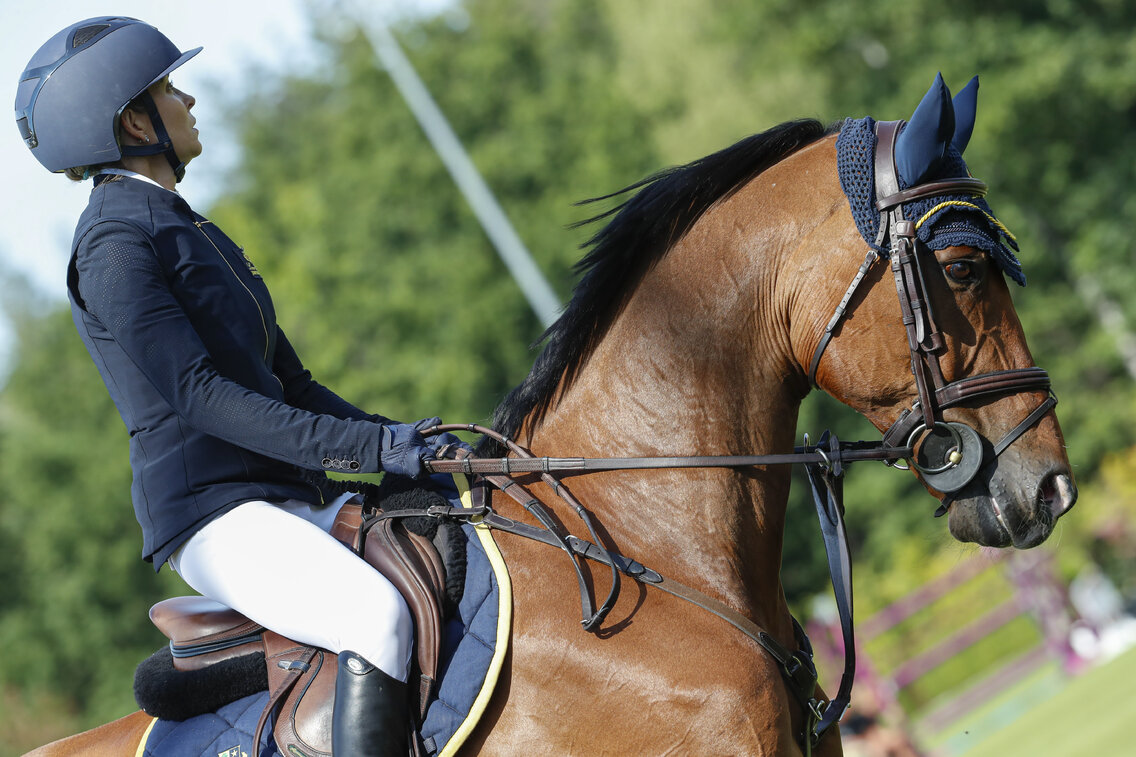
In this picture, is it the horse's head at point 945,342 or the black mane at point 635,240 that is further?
the black mane at point 635,240

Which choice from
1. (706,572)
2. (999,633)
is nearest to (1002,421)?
(706,572)

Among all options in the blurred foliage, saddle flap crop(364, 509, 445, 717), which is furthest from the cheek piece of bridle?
the blurred foliage

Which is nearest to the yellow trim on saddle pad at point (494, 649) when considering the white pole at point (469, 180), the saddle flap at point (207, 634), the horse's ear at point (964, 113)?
the saddle flap at point (207, 634)

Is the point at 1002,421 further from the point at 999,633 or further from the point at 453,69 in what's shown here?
the point at 453,69

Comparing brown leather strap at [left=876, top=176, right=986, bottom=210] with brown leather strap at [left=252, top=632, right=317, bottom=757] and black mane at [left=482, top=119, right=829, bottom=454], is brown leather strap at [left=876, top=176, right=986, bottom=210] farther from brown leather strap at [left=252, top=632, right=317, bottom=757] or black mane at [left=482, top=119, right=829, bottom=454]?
brown leather strap at [left=252, top=632, right=317, bottom=757]

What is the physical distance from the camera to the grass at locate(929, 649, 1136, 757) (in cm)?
1027

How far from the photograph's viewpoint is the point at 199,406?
3.19 meters

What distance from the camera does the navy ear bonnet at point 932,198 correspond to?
3.18 m

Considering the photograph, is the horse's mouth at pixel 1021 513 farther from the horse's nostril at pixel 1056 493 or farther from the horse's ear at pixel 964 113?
the horse's ear at pixel 964 113

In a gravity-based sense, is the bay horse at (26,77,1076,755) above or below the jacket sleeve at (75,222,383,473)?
below

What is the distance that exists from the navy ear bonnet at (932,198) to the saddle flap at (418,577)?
170 centimetres

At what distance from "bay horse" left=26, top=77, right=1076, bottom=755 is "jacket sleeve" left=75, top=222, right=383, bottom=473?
25.2 inches

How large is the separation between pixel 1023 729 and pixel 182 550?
12.4m

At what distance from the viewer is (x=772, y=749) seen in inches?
119
